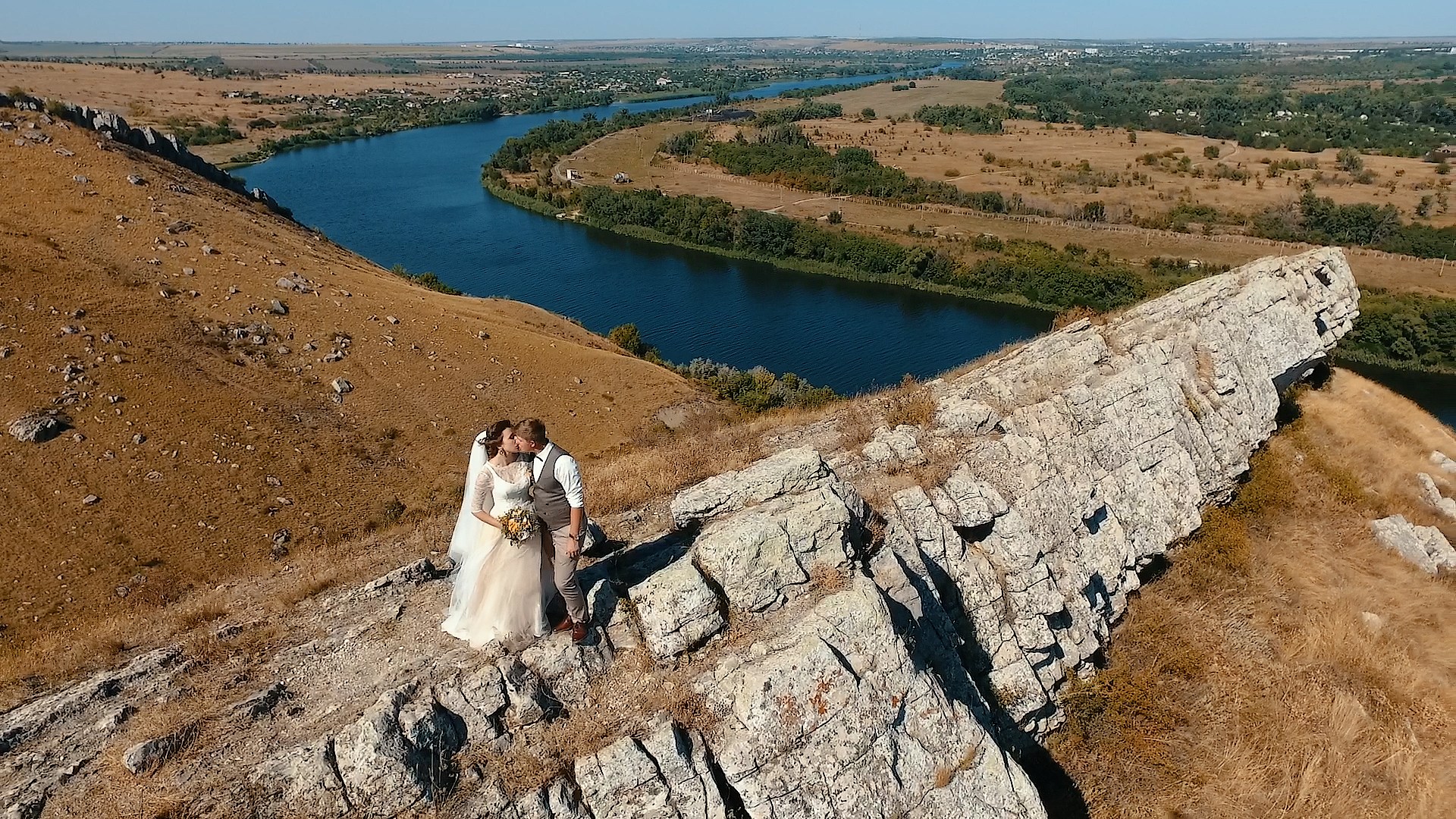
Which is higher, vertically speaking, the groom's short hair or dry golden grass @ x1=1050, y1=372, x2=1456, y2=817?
the groom's short hair

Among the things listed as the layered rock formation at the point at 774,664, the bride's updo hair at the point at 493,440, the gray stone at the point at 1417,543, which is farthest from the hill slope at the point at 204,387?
the gray stone at the point at 1417,543

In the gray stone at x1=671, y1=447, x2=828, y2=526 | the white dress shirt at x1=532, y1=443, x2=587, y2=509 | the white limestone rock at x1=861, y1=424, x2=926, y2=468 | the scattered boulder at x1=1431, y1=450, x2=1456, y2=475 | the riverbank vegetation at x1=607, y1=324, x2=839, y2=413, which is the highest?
the white dress shirt at x1=532, y1=443, x2=587, y2=509

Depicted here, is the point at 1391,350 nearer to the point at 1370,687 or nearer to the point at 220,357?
the point at 1370,687

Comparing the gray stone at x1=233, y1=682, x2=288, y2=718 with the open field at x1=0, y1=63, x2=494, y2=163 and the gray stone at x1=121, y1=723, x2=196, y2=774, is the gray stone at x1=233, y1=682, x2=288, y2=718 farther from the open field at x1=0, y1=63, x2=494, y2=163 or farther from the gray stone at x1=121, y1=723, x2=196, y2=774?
the open field at x1=0, y1=63, x2=494, y2=163

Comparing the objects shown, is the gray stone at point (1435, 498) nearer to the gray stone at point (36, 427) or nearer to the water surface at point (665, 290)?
the water surface at point (665, 290)

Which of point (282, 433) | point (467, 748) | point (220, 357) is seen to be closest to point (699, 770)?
point (467, 748)

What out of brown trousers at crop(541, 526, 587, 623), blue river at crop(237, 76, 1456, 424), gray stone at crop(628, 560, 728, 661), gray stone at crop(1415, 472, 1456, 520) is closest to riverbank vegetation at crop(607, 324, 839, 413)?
blue river at crop(237, 76, 1456, 424)
